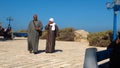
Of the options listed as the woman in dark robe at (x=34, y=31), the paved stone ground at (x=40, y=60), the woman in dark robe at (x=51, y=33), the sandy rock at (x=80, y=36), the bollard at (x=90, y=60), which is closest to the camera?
the bollard at (x=90, y=60)

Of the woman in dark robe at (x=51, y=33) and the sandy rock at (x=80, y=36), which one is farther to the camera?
the sandy rock at (x=80, y=36)

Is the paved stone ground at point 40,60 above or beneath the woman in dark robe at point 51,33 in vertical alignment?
beneath

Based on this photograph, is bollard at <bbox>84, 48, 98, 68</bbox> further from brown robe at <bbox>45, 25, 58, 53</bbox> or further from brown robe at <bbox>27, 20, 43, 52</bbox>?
brown robe at <bbox>45, 25, 58, 53</bbox>

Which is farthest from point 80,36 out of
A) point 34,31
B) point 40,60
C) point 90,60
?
point 90,60

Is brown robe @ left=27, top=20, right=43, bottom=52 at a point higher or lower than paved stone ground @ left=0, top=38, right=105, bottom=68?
higher

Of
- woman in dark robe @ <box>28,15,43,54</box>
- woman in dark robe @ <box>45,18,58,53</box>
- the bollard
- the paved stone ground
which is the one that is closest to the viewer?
the bollard

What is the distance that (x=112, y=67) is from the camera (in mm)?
6992

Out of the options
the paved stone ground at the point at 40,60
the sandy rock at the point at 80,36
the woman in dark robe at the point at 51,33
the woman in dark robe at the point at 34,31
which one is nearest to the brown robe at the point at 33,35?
the woman in dark robe at the point at 34,31

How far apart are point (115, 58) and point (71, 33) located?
24.3 m

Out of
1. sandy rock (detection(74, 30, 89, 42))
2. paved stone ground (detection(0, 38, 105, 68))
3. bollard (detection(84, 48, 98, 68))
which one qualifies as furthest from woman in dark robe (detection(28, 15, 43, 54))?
sandy rock (detection(74, 30, 89, 42))

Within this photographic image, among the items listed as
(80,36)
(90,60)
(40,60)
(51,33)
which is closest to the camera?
(90,60)

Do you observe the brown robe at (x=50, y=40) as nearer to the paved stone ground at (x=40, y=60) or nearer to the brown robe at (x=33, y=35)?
the paved stone ground at (x=40, y=60)

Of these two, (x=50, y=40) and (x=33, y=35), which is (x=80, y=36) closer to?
(x=50, y=40)

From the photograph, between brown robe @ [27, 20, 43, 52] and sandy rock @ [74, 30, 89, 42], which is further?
sandy rock @ [74, 30, 89, 42]
